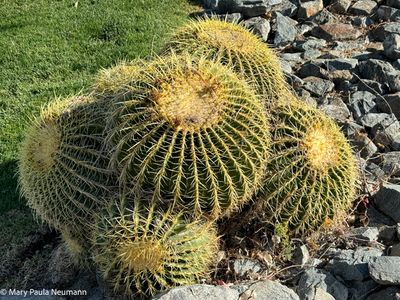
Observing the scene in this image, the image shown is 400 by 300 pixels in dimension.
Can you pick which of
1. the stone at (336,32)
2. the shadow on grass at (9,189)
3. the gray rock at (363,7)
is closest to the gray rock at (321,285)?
the shadow on grass at (9,189)

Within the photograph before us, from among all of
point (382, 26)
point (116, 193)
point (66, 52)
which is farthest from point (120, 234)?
point (382, 26)

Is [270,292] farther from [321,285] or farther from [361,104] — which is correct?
[361,104]

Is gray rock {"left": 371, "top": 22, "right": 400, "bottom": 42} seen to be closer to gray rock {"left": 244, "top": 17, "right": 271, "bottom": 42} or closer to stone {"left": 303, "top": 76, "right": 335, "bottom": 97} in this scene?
gray rock {"left": 244, "top": 17, "right": 271, "bottom": 42}

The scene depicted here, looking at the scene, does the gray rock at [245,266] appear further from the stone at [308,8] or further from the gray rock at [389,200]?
the stone at [308,8]

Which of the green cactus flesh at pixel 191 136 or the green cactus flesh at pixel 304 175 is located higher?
the green cactus flesh at pixel 191 136

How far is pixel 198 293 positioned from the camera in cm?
323

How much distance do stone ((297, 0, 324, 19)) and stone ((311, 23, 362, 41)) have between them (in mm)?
313

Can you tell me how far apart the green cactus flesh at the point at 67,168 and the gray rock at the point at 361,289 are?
4.84 feet

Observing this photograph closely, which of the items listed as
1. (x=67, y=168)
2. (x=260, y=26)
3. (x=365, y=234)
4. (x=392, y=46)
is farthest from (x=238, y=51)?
(x=260, y=26)

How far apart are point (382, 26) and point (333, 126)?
125 inches

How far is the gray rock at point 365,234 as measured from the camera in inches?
157

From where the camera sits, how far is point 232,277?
3721 millimetres

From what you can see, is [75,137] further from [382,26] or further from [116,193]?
[382,26]

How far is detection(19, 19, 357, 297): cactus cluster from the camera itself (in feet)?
10.8
